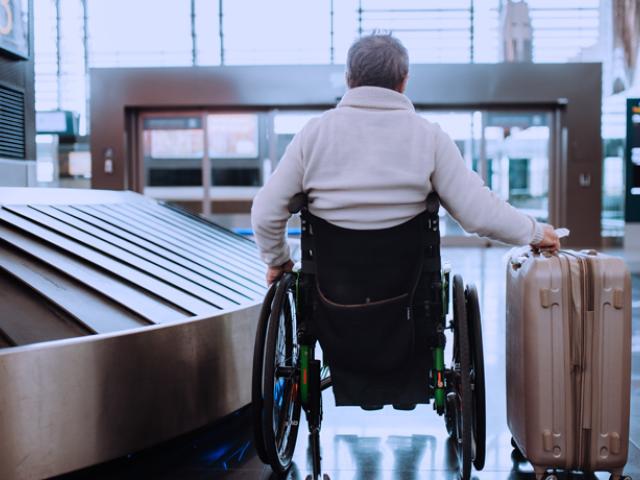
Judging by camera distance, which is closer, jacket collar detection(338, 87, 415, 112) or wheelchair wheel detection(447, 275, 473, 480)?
wheelchair wheel detection(447, 275, 473, 480)

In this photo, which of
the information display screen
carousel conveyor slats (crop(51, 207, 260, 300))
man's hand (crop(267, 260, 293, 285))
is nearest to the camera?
man's hand (crop(267, 260, 293, 285))

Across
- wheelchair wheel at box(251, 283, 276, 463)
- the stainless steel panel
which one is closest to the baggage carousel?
the stainless steel panel

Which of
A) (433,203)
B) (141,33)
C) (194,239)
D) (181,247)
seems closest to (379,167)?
(433,203)

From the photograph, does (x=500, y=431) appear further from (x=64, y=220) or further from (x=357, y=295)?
(x=64, y=220)

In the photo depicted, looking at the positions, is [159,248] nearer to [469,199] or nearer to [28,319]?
[28,319]

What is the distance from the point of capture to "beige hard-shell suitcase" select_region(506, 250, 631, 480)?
226cm

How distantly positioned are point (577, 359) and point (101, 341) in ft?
5.04

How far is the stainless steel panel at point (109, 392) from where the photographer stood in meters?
2.11

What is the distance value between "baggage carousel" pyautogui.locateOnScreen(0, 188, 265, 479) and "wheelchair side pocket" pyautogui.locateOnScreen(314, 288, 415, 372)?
67 centimetres

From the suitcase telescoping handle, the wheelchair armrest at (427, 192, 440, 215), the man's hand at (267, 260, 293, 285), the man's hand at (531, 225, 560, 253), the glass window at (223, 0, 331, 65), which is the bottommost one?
the man's hand at (267, 260, 293, 285)

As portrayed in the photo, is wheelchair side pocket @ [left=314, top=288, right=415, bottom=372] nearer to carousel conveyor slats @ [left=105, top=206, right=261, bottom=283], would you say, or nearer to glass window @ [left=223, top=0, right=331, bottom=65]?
carousel conveyor slats @ [left=105, top=206, right=261, bottom=283]

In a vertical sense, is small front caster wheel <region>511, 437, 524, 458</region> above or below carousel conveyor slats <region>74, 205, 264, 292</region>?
below

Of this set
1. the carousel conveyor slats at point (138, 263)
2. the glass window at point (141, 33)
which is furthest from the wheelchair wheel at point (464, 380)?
the glass window at point (141, 33)

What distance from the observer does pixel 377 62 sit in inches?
88.0
